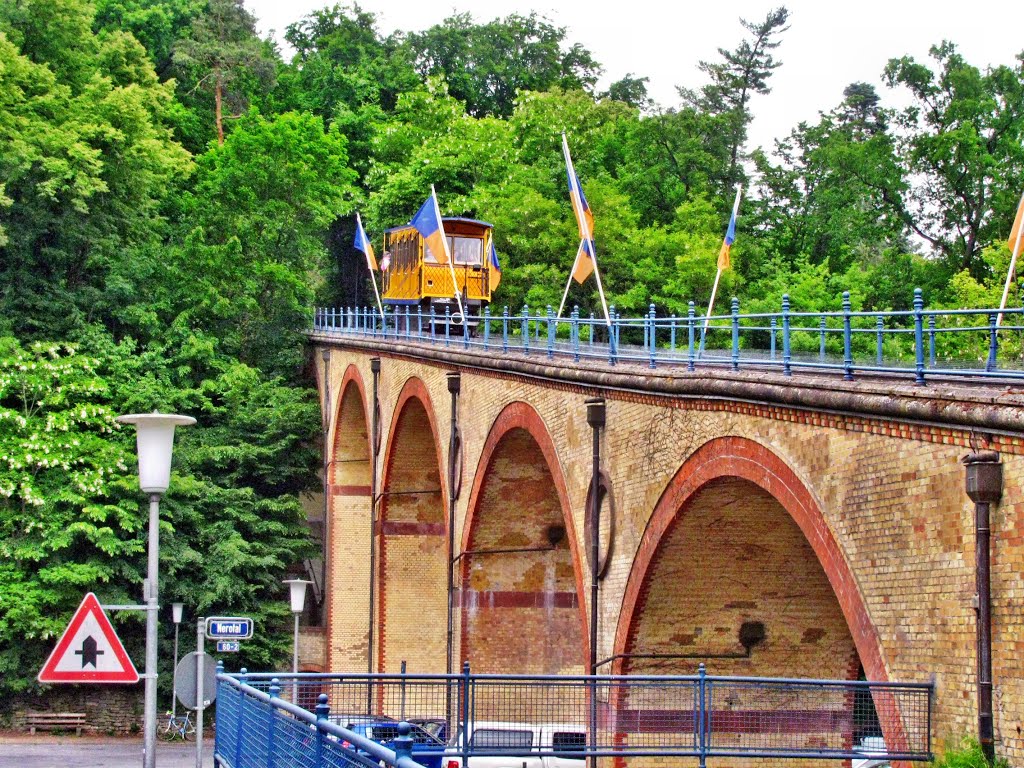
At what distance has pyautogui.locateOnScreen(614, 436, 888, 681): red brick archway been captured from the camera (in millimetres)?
12792

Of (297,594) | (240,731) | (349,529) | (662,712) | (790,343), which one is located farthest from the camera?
(349,529)

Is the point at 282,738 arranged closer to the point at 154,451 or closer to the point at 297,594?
the point at 154,451

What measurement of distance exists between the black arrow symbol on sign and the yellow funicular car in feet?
91.6

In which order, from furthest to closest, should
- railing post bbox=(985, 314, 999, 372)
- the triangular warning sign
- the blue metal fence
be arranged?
1. the blue metal fence
2. railing post bbox=(985, 314, 999, 372)
3. the triangular warning sign

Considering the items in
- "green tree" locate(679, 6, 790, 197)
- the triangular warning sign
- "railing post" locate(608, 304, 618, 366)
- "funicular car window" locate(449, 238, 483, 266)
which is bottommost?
the triangular warning sign

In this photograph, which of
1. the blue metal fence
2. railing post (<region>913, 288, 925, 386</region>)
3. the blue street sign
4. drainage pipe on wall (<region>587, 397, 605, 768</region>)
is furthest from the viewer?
drainage pipe on wall (<region>587, 397, 605, 768</region>)

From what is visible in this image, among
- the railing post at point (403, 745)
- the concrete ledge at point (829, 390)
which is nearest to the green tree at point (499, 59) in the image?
the concrete ledge at point (829, 390)

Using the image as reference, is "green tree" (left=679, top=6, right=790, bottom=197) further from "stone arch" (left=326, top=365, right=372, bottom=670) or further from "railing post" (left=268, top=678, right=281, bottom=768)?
"railing post" (left=268, top=678, right=281, bottom=768)

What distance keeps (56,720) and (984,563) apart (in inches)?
1144

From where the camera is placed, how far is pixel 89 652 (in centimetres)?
1138

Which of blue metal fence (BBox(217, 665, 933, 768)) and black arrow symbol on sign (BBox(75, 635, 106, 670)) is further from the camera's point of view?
blue metal fence (BBox(217, 665, 933, 768))

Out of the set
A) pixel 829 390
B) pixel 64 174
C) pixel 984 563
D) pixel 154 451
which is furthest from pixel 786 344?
pixel 64 174

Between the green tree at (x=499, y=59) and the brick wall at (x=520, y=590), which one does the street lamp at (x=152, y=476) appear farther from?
the green tree at (x=499, y=59)

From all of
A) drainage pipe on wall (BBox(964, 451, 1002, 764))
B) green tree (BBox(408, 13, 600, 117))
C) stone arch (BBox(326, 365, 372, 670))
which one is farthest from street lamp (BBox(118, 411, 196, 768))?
green tree (BBox(408, 13, 600, 117))
